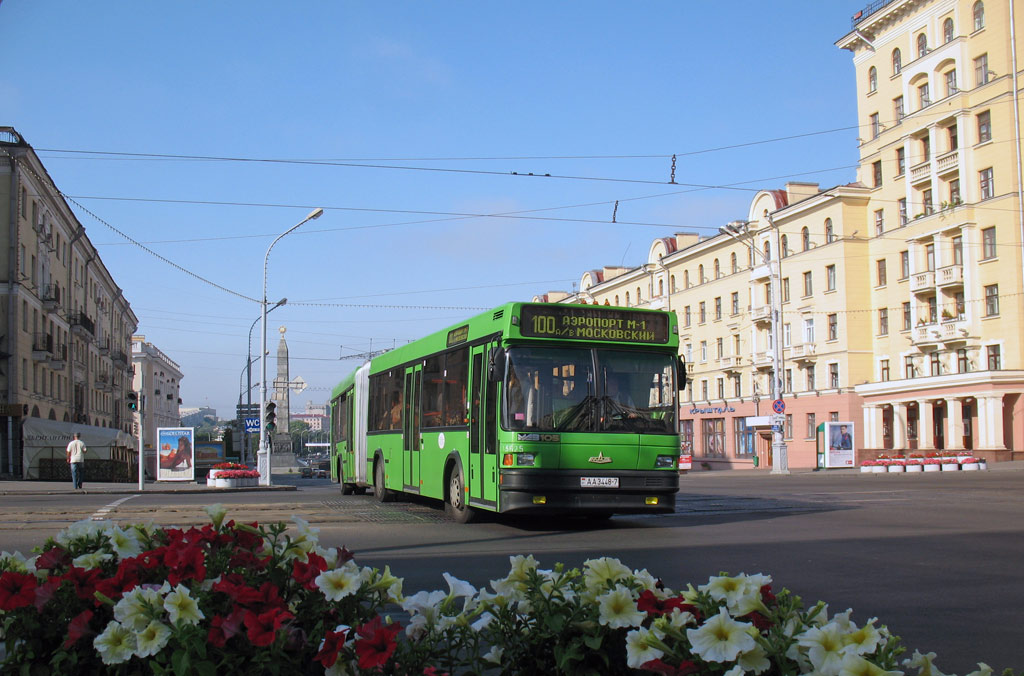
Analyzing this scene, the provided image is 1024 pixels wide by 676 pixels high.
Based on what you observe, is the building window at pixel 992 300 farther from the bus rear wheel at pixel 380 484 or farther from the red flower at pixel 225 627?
the red flower at pixel 225 627

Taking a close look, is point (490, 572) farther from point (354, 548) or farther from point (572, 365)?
point (572, 365)

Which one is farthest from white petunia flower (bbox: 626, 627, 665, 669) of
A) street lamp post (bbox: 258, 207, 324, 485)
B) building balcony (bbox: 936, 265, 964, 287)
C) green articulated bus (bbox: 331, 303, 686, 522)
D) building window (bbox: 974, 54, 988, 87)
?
Answer: building window (bbox: 974, 54, 988, 87)

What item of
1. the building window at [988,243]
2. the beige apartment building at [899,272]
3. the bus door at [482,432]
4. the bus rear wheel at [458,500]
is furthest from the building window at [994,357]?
the bus door at [482,432]

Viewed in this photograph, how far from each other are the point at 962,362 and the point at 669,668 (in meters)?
50.7

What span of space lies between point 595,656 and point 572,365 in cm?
1044

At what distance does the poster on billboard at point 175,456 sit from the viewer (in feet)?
120

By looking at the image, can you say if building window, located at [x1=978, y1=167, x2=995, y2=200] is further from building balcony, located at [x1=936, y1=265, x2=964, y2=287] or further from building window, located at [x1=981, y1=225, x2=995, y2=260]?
building balcony, located at [x1=936, y1=265, x2=964, y2=287]

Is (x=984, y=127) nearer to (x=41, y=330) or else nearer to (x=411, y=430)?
(x=411, y=430)

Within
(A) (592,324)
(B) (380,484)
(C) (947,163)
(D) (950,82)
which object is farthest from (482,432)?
(D) (950,82)

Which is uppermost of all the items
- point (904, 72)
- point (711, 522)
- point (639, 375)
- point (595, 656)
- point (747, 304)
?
point (904, 72)

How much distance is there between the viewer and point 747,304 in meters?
63.8

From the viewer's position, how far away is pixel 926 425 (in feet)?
164

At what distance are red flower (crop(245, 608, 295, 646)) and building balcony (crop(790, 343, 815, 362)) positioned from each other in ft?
188

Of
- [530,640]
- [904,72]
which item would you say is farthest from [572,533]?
[904,72]
